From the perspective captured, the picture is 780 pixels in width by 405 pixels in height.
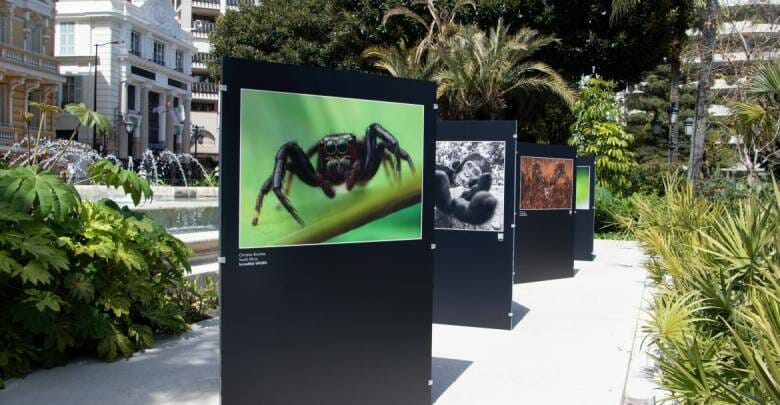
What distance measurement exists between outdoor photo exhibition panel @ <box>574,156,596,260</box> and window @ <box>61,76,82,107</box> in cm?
4210

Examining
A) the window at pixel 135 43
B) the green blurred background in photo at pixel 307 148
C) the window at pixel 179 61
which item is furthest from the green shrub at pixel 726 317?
the window at pixel 179 61

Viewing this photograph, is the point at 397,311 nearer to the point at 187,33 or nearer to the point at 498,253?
the point at 498,253

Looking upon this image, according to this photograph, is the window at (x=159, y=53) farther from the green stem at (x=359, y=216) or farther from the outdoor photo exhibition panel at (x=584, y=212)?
the green stem at (x=359, y=216)

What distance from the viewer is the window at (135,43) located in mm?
51469

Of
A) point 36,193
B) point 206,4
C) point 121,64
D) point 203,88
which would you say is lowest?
point 36,193

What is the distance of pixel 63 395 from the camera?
5387mm

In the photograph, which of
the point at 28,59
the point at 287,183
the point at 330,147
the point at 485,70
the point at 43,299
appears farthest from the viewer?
the point at 28,59

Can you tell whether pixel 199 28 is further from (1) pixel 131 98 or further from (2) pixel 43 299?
(2) pixel 43 299

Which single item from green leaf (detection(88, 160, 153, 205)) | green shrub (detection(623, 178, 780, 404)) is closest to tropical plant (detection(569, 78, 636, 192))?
green shrub (detection(623, 178, 780, 404))

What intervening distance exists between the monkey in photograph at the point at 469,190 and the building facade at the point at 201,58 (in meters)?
65.6

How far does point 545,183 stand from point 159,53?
5030cm

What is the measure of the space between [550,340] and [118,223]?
5103mm

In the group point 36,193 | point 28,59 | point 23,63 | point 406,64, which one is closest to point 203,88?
point 28,59

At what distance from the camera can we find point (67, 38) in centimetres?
4969
